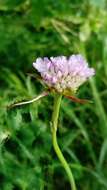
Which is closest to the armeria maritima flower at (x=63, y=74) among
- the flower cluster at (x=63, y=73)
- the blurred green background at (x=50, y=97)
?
the flower cluster at (x=63, y=73)

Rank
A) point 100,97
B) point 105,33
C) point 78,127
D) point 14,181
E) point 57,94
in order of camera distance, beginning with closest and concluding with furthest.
Answer: point 57,94, point 14,181, point 78,127, point 100,97, point 105,33

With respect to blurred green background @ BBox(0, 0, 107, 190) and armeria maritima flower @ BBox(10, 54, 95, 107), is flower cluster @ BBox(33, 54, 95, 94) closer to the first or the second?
armeria maritima flower @ BBox(10, 54, 95, 107)

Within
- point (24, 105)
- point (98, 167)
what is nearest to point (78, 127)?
point (98, 167)

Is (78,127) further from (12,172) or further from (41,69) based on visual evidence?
(41,69)

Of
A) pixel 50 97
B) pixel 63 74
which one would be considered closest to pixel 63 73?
pixel 63 74

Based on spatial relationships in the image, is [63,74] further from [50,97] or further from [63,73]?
[50,97]

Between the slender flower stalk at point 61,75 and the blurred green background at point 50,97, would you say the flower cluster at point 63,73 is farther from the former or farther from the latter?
the blurred green background at point 50,97

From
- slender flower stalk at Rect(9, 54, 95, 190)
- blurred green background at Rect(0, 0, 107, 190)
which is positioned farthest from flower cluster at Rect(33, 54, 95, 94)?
blurred green background at Rect(0, 0, 107, 190)
